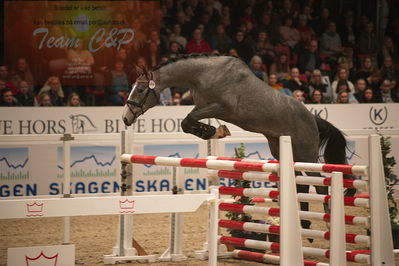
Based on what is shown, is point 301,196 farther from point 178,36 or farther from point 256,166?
point 178,36

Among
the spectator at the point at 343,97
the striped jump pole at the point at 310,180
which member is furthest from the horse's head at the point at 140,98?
the spectator at the point at 343,97

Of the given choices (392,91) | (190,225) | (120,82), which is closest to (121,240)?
(190,225)

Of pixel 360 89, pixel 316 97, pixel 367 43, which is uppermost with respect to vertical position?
pixel 367 43

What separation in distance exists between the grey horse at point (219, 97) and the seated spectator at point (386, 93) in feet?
19.1

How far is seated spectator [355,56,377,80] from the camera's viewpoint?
13.0 m

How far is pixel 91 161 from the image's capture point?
9258 millimetres

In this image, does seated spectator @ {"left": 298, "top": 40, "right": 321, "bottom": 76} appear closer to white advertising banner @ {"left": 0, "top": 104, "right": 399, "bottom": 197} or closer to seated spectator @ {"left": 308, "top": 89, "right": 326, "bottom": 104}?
seated spectator @ {"left": 308, "top": 89, "right": 326, "bottom": 104}

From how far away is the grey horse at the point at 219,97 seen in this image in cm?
597

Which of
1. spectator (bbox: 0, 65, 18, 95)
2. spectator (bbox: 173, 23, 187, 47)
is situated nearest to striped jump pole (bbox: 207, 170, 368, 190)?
spectator (bbox: 0, 65, 18, 95)

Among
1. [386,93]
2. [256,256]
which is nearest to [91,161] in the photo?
[256,256]

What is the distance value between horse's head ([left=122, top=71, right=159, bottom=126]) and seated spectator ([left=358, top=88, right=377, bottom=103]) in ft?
21.3

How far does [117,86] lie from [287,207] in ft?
22.4

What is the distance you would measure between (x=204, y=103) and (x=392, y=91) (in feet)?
23.8

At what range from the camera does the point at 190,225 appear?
8156mm
